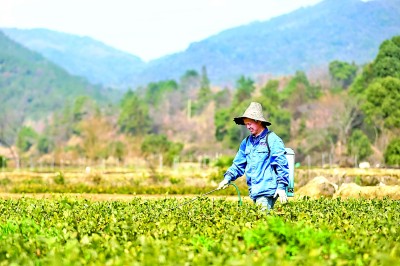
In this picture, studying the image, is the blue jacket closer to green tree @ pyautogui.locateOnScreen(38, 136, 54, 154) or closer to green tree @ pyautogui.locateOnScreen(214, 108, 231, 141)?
green tree @ pyautogui.locateOnScreen(214, 108, 231, 141)

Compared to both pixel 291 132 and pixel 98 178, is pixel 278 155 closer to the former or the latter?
pixel 98 178

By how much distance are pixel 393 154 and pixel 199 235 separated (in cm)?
3345

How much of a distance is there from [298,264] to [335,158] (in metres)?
48.4

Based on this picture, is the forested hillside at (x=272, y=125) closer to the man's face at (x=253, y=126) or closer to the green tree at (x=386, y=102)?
the green tree at (x=386, y=102)

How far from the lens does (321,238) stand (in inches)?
281

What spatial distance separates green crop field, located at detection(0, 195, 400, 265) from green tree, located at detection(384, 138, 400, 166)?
29.7 metres

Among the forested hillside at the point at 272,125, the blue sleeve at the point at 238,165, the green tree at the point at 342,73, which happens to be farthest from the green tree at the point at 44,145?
the blue sleeve at the point at 238,165

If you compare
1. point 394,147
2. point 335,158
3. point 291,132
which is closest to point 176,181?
point 394,147

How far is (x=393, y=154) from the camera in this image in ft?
132

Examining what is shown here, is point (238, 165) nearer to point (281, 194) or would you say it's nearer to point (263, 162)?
point (263, 162)

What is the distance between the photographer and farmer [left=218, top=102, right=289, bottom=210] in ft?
33.1

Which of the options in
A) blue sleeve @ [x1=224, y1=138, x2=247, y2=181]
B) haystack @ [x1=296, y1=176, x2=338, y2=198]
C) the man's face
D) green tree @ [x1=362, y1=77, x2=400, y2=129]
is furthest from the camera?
green tree @ [x1=362, y1=77, x2=400, y2=129]

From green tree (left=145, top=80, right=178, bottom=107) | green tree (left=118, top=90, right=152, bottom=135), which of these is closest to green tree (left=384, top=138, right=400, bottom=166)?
green tree (left=118, top=90, right=152, bottom=135)

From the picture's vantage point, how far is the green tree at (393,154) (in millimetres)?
39844
